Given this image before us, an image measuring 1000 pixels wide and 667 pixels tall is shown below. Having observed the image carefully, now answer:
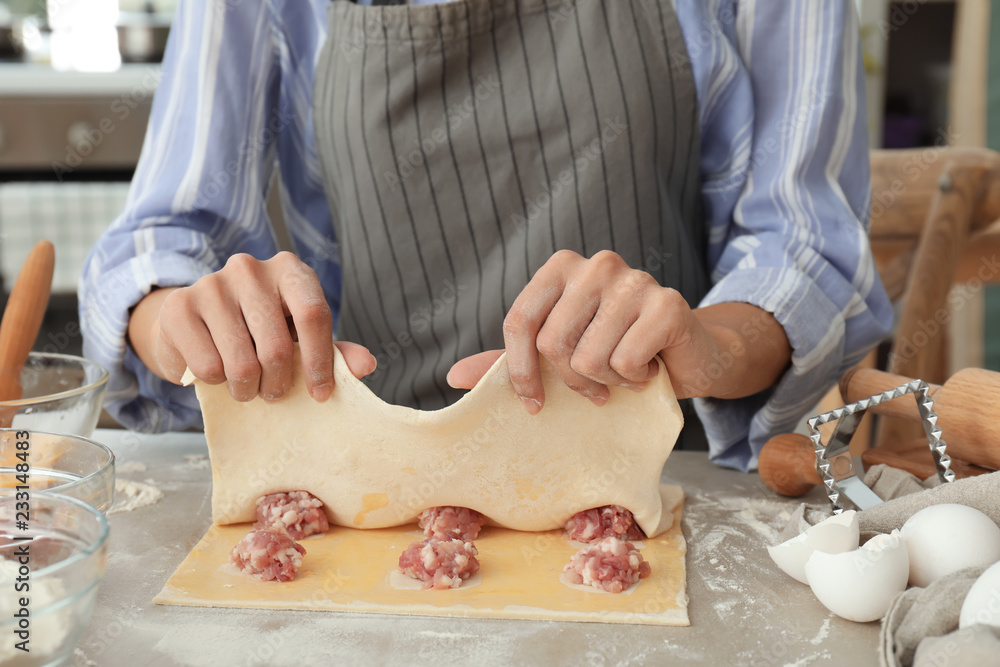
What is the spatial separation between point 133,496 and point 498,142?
1.86ft

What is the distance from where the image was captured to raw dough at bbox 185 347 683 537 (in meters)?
0.75

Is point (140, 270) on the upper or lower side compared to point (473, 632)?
upper

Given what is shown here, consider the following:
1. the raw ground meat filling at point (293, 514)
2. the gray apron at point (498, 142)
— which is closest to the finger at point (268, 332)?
the raw ground meat filling at point (293, 514)

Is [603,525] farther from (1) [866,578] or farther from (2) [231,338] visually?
(2) [231,338]

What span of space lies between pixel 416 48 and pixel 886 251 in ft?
3.48

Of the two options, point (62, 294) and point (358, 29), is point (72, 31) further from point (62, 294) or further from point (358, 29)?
point (358, 29)

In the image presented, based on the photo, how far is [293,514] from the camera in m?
0.77

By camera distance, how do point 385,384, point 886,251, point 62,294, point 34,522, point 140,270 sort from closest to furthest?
point 34,522 → point 140,270 → point 385,384 → point 886,251 → point 62,294

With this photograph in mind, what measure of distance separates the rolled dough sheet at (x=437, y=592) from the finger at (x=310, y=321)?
151mm

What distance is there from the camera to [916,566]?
639 mm

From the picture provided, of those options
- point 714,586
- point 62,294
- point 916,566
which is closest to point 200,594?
point 714,586

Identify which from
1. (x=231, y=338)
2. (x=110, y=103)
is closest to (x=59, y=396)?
(x=231, y=338)

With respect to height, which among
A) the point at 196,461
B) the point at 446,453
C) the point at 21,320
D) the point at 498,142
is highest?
the point at 498,142

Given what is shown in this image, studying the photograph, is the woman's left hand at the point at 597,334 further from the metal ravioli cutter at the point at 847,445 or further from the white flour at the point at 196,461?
the white flour at the point at 196,461
